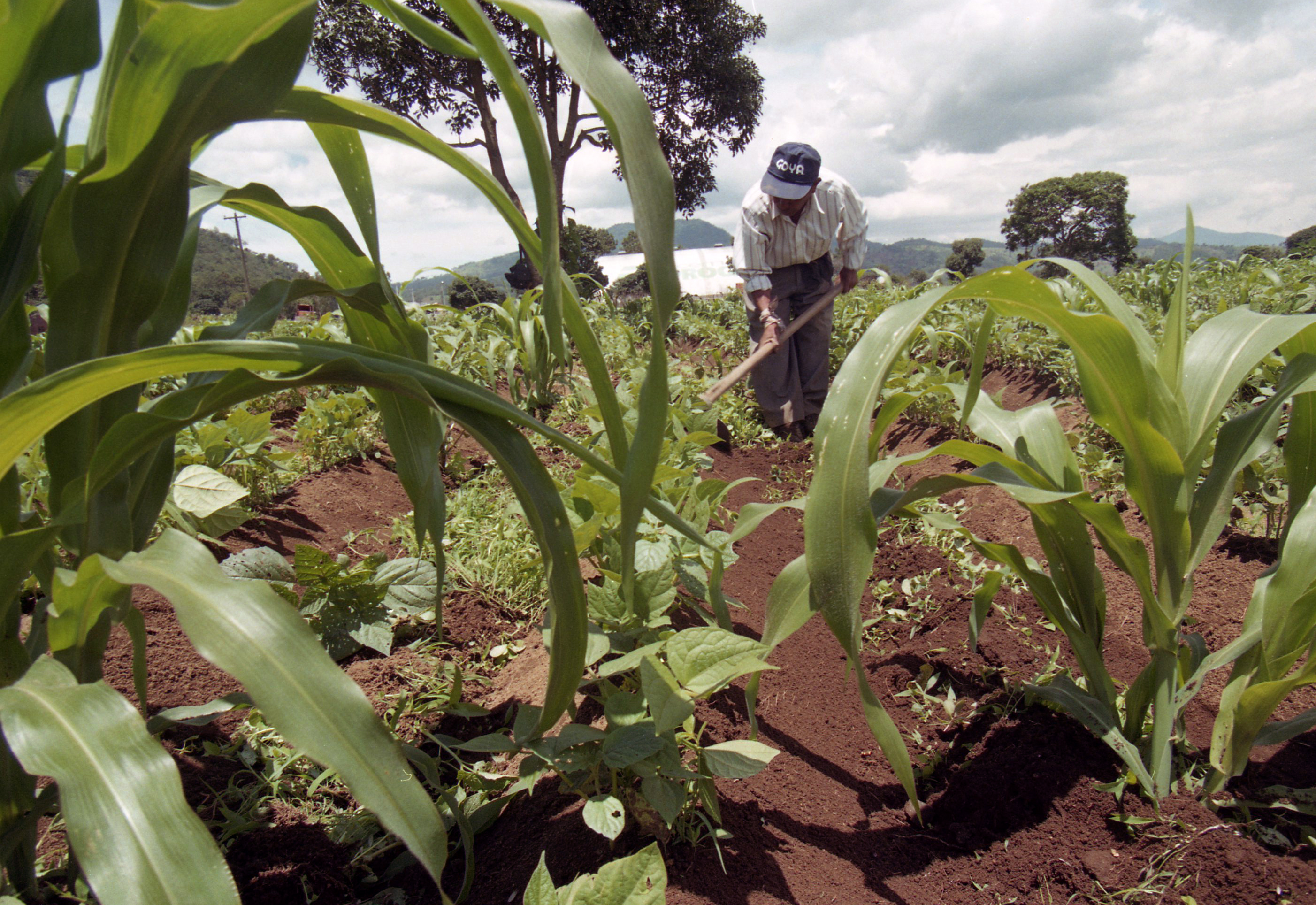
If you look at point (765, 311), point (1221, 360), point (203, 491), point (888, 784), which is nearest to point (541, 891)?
A: point (888, 784)

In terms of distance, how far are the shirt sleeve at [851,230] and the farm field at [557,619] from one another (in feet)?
9.90

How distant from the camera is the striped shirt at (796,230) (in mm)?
4199

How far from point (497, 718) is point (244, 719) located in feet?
1.68

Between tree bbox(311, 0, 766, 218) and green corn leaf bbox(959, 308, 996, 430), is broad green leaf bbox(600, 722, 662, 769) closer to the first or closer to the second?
green corn leaf bbox(959, 308, 996, 430)

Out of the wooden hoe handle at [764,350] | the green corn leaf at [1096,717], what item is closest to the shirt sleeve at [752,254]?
the wooden hoe handle at [764,350]

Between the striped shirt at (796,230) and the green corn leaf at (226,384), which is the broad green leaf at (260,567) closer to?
A: the green corn leaf at (226,384)

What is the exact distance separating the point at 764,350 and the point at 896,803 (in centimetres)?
294

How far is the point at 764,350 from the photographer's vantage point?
393cm

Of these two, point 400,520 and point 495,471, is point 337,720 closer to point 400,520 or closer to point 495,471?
point 400,520

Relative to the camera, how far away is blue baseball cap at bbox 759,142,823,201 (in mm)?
3904

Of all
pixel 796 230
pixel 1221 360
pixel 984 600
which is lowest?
pixel 984 600

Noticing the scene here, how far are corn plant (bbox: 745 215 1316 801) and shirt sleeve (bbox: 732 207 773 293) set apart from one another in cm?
324

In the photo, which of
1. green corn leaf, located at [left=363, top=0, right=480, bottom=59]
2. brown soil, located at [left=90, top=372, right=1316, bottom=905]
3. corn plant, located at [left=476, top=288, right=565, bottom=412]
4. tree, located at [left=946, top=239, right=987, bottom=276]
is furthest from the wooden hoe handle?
tree, located at [left=946, top=239, right=987, bottom=276]

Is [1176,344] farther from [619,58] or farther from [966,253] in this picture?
[966,253]
